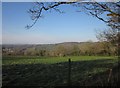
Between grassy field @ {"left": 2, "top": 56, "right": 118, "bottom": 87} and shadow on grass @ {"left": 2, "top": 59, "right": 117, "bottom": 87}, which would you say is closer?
shadow on grass @ {"left": 2, "top": 59, "right": 117, "bottom": 87}

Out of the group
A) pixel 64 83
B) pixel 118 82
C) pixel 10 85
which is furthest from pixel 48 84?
pixel 118 82

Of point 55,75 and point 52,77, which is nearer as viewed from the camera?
point 52,77

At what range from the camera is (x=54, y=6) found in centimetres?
906

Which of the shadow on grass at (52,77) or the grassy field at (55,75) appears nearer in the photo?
the shadow on grass at (52,77)

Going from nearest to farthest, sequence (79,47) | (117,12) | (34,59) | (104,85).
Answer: (104,85) < (117,12) < (79,47) < (34,59)

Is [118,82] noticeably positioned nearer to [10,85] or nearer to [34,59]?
[10,85]

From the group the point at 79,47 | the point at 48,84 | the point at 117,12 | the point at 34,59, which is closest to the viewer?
the point at 117,12

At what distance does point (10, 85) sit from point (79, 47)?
33.6ft

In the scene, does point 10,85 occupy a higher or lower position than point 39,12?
lower

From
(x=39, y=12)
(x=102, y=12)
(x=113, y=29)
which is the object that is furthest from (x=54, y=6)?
(x=113, y=29)

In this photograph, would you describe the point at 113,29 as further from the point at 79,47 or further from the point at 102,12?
the point at 79,47

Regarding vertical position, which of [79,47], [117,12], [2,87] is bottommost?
[2,87]

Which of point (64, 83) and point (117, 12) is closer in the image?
point (117, 12)

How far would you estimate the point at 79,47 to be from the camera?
19.0m
